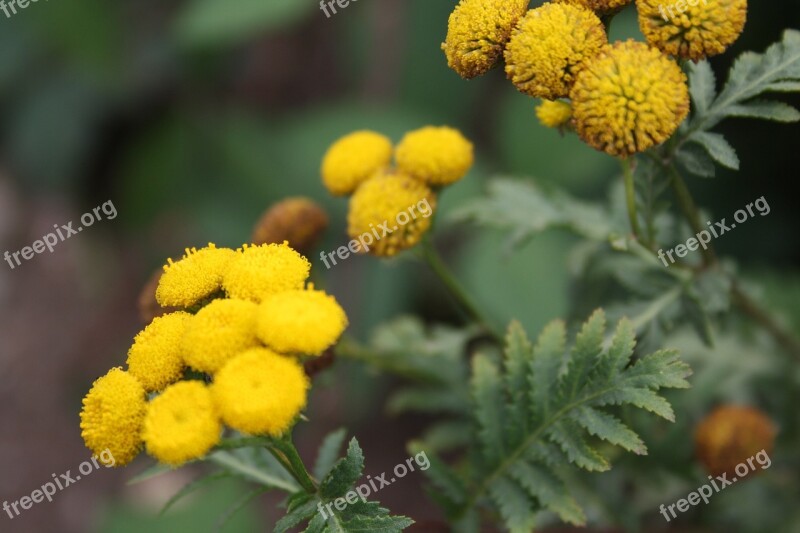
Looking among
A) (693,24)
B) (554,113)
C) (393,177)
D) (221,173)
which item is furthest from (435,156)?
(221,173)

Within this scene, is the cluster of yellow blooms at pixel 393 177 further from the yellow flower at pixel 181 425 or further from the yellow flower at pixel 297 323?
the yellow flower at pixel 181 425

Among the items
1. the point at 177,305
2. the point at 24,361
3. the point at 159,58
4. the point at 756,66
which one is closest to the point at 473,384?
the point at 177,305

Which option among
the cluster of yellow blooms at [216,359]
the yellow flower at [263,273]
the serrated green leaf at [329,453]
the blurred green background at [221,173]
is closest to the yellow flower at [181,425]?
the cluster of yellow blooms at [216,359]

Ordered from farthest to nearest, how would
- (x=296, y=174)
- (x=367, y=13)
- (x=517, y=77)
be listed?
(x=367, y=13)
(x=296, y=174)
(x=517, y=77)

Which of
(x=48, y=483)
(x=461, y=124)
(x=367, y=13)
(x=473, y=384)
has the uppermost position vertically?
(x=367, y=13)

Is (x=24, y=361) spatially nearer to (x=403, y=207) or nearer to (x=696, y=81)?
(x=403, y=207)

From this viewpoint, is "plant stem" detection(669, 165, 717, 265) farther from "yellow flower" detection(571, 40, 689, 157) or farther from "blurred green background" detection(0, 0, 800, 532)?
"blurred green background" detection(0, 0, 800, 532)
